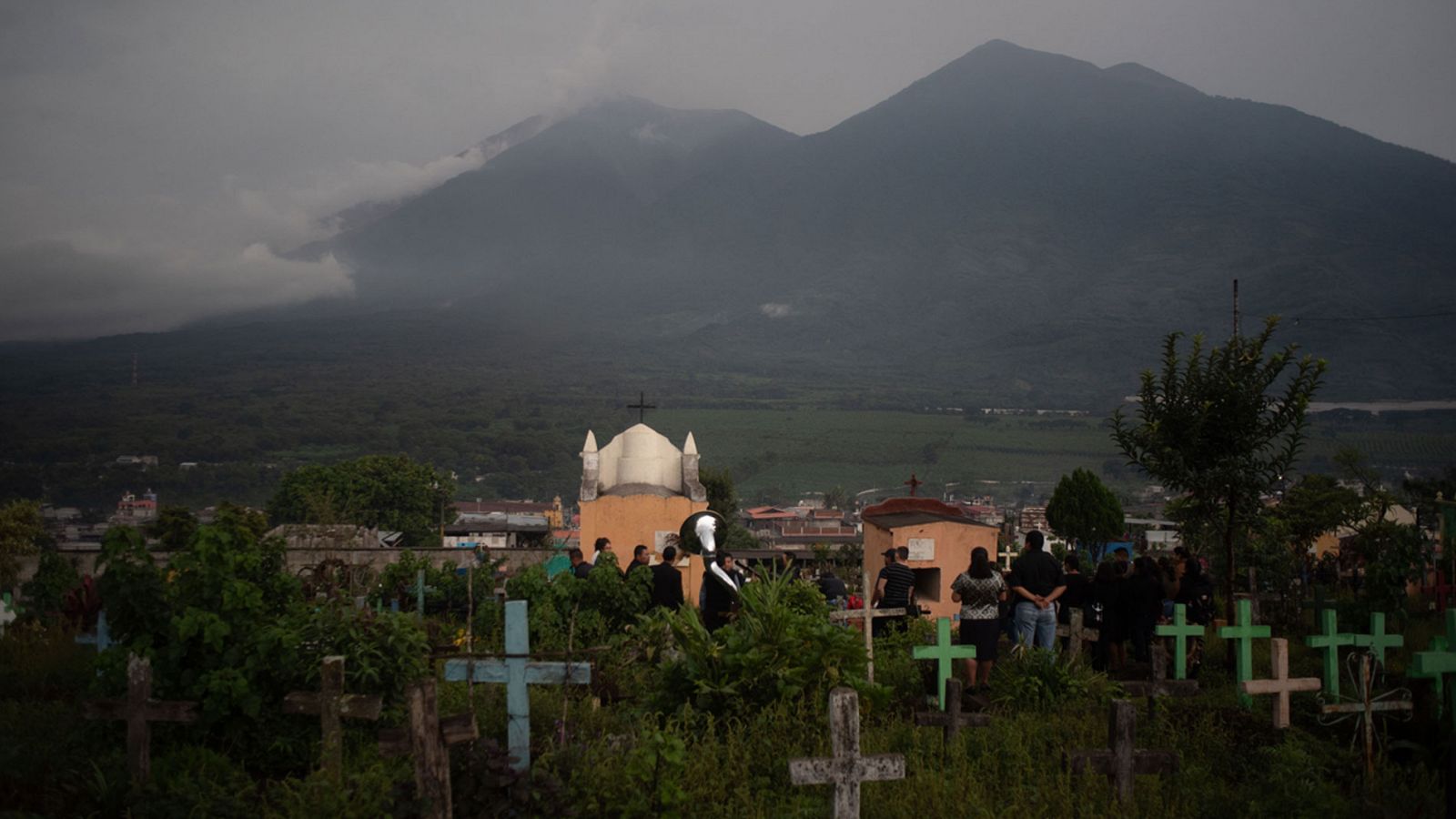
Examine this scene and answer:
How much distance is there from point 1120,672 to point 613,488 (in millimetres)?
16006

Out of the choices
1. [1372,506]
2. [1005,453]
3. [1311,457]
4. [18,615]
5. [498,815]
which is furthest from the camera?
[1005,453]

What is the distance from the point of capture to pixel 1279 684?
9.13m

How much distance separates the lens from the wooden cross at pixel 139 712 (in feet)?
24.5

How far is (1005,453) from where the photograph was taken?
161 meters

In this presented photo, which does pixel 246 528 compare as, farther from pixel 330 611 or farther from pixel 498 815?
pixel 498 815

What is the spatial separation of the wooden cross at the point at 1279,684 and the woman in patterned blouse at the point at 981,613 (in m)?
2.19

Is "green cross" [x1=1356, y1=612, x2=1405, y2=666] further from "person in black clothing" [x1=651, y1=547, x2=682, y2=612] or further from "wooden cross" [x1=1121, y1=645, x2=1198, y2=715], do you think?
"person in black clothing" [x1=651, y1=547, x2=682, y2=612]

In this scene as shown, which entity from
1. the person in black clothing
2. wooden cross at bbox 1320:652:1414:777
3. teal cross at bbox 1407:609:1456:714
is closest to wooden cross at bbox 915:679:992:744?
wooden cross at bbox 1320:652:1414:777

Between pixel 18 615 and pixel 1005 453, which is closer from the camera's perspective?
pixel 18 615

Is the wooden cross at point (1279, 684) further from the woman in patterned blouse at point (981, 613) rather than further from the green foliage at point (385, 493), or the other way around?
the green foliage at point (385, 493)

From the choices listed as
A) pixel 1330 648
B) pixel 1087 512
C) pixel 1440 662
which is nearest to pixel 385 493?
pixel 1087 512

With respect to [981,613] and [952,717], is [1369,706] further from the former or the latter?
[981,613]

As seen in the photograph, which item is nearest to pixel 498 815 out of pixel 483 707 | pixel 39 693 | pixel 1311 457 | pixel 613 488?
pixel 483 707

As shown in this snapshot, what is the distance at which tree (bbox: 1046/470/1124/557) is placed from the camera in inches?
1538
